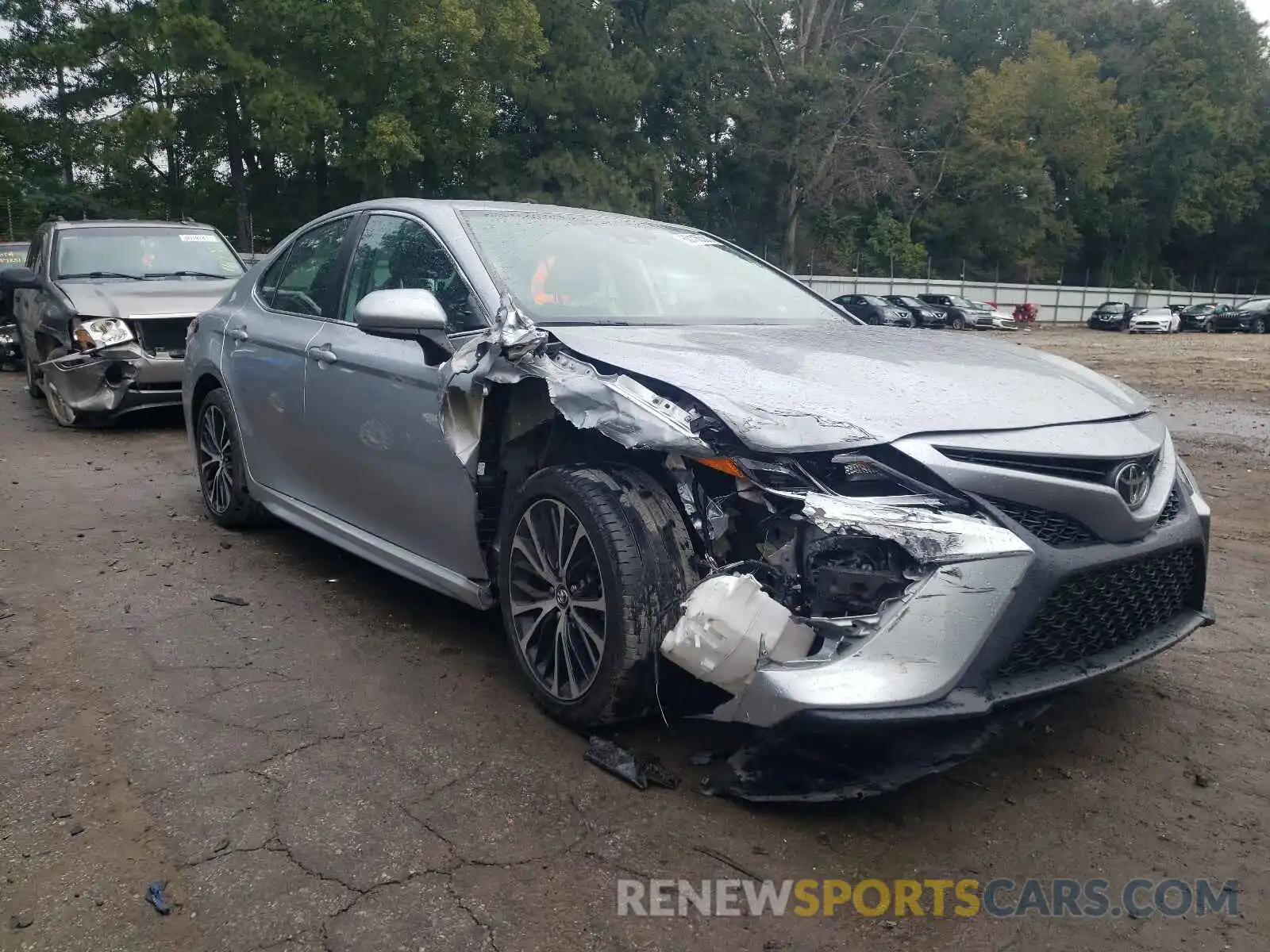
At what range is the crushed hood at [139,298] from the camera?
8203mm

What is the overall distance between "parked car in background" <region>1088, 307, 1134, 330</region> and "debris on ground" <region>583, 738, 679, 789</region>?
44.6 metres

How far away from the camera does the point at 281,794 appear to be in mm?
2828

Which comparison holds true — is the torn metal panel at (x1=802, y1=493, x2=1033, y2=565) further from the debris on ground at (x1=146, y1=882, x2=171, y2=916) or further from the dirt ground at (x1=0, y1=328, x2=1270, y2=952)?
the debris on ground at (x1=146, y1=882, x2=171, y2=916)

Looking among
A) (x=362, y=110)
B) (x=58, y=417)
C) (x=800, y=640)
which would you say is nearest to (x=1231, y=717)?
(x=800, y=640)

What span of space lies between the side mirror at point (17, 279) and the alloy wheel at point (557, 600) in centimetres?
748

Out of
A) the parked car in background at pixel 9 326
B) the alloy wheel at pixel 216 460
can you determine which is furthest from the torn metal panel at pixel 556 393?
the parked car in background at pixel 9 326

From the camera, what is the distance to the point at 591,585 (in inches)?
118

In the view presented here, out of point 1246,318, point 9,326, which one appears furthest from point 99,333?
point 1246,318

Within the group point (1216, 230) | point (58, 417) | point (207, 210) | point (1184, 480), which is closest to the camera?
point (1184, 480)

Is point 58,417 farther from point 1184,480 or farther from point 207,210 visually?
point 207,210

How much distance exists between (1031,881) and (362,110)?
29946 millimetres

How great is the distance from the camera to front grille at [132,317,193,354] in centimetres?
821

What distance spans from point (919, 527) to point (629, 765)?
1071 millimetres

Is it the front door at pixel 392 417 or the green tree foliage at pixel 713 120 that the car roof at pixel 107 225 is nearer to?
the front door at pixel 392 417
